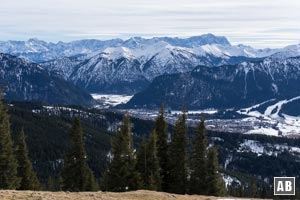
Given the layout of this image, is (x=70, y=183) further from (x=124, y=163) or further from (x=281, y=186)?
(x=281, y=186)

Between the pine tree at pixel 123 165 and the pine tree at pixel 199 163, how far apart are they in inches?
300

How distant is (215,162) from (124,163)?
12184 millimetres

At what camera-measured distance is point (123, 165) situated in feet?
218

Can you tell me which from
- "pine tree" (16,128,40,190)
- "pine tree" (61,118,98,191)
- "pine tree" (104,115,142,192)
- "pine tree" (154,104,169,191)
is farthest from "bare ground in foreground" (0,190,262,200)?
"pine tree" (16,128,40,190)

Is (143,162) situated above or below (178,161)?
above

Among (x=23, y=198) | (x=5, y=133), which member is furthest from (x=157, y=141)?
(x=23, y=198)

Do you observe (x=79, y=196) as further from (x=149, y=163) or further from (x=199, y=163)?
(x=199, y=163)

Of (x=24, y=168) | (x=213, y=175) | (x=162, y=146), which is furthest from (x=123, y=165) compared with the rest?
(x=24, y=168)

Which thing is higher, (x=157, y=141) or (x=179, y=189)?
(x=157, y=141)

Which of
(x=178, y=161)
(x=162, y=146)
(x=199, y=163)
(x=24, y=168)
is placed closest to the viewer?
(x=199, y=163)

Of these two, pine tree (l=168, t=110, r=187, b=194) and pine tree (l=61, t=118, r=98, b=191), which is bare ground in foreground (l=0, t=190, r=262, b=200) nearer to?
pine tree (l=168, t=110, r=187, b=194)

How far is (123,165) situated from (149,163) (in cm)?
344

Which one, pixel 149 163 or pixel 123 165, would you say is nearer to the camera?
pixel 149 163

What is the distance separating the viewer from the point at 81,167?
74750 mm
